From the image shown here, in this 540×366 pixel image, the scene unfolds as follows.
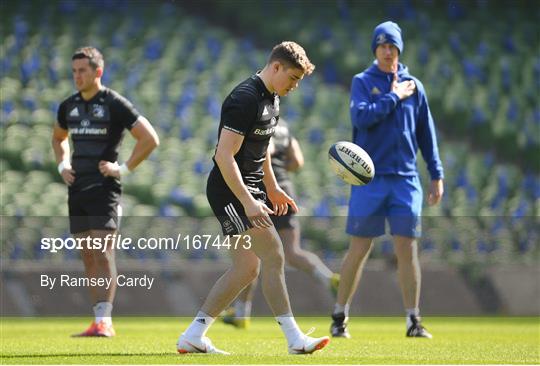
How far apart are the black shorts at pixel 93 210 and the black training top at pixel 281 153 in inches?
73.6

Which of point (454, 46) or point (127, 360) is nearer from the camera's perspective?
point (127, 360)

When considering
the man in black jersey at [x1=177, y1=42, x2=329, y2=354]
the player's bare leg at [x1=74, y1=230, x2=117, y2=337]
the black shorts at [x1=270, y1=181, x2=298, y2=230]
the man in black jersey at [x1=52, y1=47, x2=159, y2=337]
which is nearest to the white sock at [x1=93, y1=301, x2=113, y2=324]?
the player's bare leg at [x1=74, y1=230, x2=117, y2=337]

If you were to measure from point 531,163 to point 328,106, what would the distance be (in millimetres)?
3213

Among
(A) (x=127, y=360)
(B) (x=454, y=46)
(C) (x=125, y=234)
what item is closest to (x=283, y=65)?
(A) (x=127, y=360)

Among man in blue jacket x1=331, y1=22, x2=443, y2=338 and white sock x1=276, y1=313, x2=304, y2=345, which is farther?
man in blue jacket x1=331, y1=22, x2=443, y2=338

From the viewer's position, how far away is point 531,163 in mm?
16375

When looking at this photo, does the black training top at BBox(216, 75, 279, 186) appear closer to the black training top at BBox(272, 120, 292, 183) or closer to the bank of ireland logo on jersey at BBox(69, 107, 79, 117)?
the bank of ireland logo on jersey at BBox(69, 107, 79, 117)

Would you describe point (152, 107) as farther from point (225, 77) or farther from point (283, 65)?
point (283, 65)

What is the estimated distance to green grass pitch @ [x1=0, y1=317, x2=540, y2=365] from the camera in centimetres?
594

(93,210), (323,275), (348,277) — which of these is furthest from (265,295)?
(323,275)

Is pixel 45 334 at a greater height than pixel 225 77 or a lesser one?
lesser

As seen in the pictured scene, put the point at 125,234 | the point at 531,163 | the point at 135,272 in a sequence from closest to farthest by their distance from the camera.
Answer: the point at 135,272 < the point at 125,234 < the point at 531,163

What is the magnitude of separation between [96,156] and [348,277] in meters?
2.14

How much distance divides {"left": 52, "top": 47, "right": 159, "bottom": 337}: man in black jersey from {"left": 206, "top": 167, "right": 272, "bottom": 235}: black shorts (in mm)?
2282
